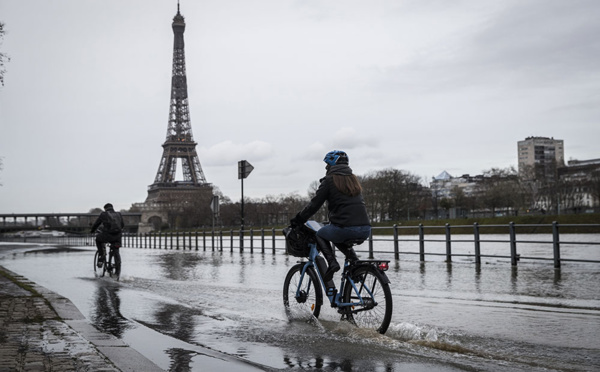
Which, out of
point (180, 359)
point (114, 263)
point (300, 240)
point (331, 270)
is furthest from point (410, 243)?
point (180, 359)

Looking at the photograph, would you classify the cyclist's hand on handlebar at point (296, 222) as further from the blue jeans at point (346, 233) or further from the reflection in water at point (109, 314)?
the reflection in water at point (109, 314)

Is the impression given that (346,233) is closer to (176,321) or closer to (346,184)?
(346,184)

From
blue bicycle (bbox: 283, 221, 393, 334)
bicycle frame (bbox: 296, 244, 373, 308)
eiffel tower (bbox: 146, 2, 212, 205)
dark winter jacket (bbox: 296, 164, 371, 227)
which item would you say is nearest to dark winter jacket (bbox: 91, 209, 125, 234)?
blue bicycle (bbox: 283, 221, 393, 334)

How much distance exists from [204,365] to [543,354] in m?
2.71

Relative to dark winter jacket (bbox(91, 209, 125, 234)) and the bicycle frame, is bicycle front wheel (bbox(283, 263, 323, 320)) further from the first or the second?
dark winter jacket (bbox(91, 209, 125, 234))

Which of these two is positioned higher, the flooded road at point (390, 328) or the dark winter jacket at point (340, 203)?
the dark winter jacket at point (340, 203)

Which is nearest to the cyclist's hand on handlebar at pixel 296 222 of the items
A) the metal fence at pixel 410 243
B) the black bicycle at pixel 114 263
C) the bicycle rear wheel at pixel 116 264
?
the metal fence at pixel 410 243

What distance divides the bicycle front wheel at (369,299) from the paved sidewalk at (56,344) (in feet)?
7.50

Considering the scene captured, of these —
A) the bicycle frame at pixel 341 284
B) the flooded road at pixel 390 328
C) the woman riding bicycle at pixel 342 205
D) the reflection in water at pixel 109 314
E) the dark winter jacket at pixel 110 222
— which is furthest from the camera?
the dark winter jacket at pixel 110 222

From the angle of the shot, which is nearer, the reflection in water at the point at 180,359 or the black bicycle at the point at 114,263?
the reflection in water at the point at 180,359

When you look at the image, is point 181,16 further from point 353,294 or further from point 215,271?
point 353,294

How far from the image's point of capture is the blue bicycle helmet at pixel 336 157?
23.6 feet

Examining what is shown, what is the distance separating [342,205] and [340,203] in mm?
30

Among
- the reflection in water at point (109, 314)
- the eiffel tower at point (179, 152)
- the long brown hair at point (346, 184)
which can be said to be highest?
the eiffel tower at point (179, 152)
